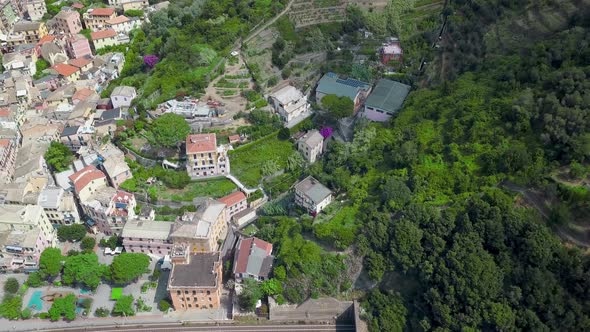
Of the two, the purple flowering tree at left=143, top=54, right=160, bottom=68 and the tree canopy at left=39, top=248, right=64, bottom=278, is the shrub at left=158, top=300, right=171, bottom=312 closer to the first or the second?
the tree canopy at left=39, top=248, right=64, bottom=278

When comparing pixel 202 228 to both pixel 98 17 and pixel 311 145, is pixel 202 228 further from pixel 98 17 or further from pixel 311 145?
pixel 98 17

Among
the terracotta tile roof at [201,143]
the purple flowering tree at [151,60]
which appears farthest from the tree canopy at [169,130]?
the purple flowering tree at [151,60]

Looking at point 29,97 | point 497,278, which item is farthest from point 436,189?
point 29,97

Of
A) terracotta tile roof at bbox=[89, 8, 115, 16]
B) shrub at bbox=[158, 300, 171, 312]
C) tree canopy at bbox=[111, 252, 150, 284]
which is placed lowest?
shrub at bbox=[158, 300, 171, 312]

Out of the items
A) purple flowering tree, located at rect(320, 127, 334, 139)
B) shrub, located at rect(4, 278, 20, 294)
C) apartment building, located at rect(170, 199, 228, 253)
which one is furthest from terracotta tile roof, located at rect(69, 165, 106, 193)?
purple flowering tree, located at rect(320, 127, 334, 139)

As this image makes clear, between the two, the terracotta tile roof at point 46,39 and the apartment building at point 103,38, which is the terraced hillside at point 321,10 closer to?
the apartment building at point 103,38
